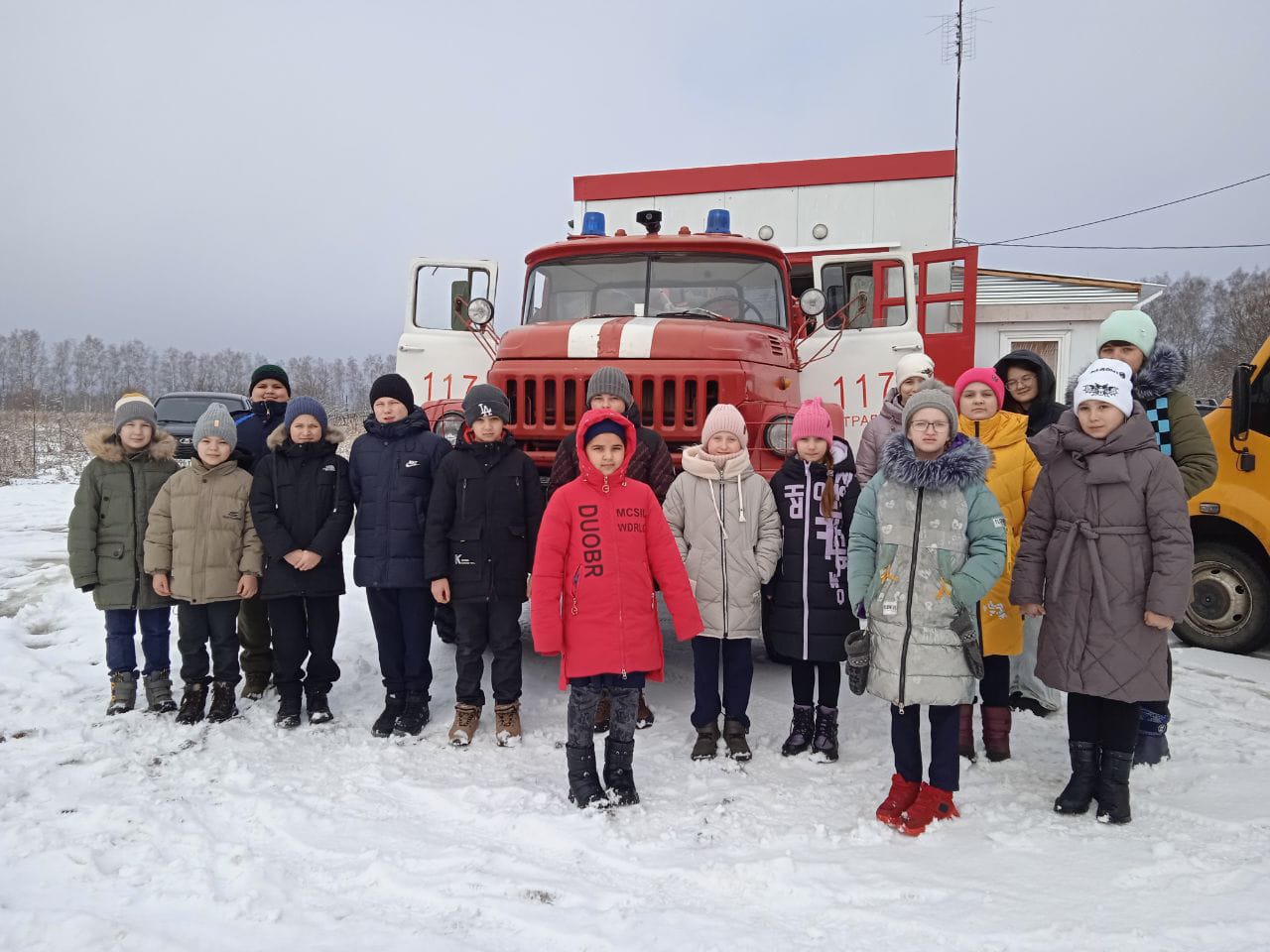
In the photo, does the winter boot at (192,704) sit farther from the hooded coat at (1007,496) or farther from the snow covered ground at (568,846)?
the hooded coat at (1007,496)

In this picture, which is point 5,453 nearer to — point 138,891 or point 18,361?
point 138,891

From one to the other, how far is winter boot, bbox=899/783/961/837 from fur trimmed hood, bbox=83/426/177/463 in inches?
162

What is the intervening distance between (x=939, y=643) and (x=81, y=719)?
430 cm

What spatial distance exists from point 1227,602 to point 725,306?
14.3 feet

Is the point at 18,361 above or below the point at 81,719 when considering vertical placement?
above

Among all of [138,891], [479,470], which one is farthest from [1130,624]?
[138,891]

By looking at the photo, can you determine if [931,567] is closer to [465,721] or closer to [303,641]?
[465,721]

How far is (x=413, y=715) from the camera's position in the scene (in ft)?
14.1

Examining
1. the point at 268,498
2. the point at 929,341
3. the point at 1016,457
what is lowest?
the point at 268,498

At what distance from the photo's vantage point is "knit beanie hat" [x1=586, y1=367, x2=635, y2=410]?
13.8 ft

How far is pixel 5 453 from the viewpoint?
20219 mm

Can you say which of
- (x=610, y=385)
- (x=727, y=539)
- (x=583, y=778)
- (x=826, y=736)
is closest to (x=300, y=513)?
(x=610, y=385)

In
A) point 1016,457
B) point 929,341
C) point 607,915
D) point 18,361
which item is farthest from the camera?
point 18,361

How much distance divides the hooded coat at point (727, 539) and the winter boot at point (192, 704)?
8.90 feet
